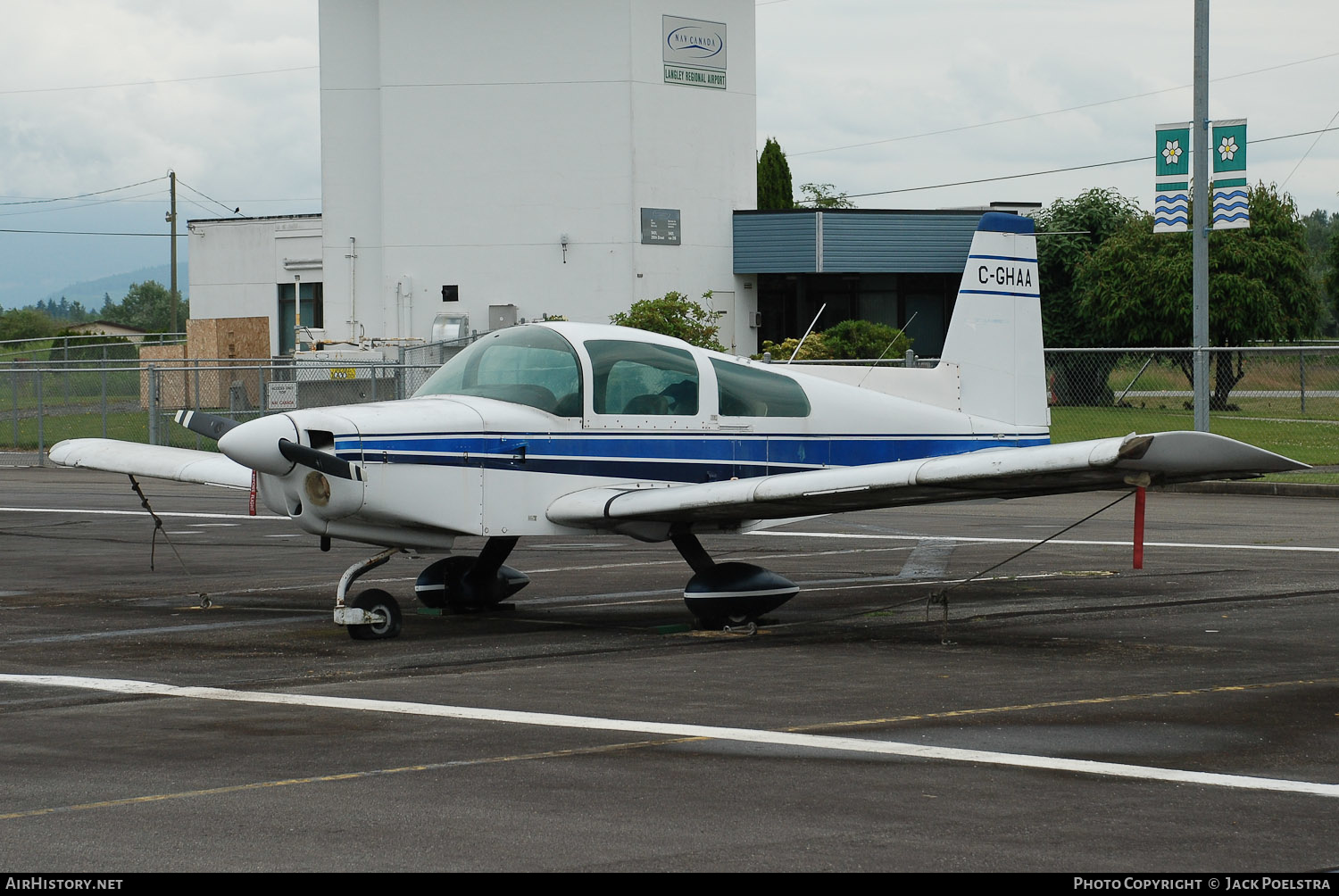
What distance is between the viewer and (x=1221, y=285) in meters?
43.5

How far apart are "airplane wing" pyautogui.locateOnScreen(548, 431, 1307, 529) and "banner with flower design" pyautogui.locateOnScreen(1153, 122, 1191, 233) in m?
18.1

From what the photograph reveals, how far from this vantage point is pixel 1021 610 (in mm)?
11773

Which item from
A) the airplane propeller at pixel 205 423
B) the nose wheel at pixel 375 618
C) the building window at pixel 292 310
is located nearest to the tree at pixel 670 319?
the building window at pixel 292 310

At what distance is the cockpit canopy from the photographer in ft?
36.2

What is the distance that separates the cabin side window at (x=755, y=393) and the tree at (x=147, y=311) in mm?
117564

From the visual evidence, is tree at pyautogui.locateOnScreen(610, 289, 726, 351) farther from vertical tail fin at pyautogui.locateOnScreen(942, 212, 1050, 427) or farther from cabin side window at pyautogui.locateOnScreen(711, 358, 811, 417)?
cabin side window at pyautogui.locateOnScreen(711, 358, 811, 417)

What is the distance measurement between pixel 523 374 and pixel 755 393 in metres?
1.83

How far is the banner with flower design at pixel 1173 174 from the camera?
2698 centimetres

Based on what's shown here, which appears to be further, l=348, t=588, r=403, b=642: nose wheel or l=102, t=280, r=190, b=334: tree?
l=102, t=280, r=190, b=334: tree

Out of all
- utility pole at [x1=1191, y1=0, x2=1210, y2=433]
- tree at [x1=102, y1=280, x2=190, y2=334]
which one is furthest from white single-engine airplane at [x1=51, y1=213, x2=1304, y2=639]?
tree at [x1=102, y1=280, x2=190, y2=334]

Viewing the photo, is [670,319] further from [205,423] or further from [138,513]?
[205,423]

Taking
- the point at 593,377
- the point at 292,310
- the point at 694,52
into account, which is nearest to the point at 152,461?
the point at 593,377
